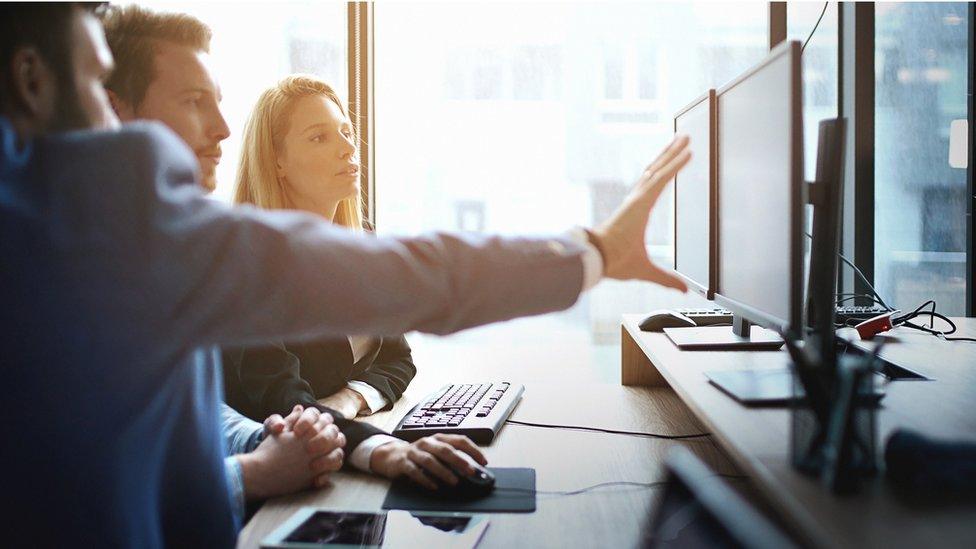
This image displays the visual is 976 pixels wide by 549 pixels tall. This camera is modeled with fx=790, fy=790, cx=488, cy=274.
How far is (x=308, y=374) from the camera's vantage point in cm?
170

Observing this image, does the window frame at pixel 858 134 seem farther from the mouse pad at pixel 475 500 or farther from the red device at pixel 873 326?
the mouse pad at pixel 475 500

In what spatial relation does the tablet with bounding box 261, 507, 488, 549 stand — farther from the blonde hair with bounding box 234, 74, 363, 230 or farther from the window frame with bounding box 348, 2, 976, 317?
the window frame with bounding box 348, 2, 976, 317

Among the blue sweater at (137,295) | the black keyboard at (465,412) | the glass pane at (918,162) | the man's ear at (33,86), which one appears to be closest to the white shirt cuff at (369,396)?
the black keyboard at (465,412)

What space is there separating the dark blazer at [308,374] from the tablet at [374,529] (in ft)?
0.85

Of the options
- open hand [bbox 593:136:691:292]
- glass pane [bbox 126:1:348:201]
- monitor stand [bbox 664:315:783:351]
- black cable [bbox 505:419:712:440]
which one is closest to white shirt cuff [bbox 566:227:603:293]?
open hand [bbox 593:136:691:292]

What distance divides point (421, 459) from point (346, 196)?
1.06 metres

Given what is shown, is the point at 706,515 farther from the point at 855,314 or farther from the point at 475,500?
the point at 855,314

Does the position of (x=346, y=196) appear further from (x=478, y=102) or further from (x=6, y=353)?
(x=6, y=353)

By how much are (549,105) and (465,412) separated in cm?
170

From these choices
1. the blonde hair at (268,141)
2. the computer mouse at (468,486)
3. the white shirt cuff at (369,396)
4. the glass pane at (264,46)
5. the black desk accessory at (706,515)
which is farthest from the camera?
the glass pane at (264,46)

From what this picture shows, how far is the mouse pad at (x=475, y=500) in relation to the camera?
1056 mm

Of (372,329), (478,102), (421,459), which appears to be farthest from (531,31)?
(372,329)

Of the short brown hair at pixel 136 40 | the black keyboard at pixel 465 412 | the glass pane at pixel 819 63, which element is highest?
the glass pane at pixel 819 63

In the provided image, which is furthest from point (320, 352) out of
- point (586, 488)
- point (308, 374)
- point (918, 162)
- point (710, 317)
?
point (918, 162)
